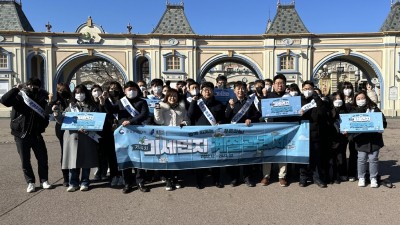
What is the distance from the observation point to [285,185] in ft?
20.9

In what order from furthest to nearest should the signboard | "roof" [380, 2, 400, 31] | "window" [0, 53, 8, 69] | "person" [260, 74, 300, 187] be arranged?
"roof" [380, 2, 400, 31]
the signboard
"window" [0, 53, 8, 69]
"person" [260, 74, 300, 187]

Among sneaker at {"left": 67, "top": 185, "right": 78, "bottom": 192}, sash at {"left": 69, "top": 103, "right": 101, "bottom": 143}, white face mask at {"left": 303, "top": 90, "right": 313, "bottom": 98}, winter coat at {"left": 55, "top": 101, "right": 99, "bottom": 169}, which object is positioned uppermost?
white face mask at {"left": 303, "top": 90, "right": 313, "bottom": 98}

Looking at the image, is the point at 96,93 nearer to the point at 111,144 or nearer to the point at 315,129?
the point at 111,144

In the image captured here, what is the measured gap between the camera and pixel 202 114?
6.33 m

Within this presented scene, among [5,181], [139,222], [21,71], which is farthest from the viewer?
[21,71]

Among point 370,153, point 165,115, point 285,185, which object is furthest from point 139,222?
point 370,153

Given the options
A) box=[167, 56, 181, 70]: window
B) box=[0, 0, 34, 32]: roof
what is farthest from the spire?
box=[0, 0, 34, 32]: roof

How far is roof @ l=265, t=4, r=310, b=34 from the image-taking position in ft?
89.3

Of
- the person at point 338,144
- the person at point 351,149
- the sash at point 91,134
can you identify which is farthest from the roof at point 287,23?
the sash at point 91,134

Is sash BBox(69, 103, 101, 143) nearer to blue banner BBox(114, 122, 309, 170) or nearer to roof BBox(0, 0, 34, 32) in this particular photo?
blue banner BBox(114, 122, 309, 170)

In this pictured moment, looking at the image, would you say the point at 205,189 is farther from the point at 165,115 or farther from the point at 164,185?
the point at 165,115

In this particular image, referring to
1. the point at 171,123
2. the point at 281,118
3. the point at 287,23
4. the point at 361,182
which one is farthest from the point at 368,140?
the point at 287,23

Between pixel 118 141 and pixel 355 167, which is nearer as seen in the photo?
pixel 118 141

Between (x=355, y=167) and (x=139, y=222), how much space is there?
4.53 meters
